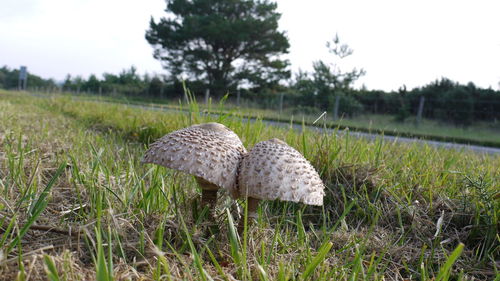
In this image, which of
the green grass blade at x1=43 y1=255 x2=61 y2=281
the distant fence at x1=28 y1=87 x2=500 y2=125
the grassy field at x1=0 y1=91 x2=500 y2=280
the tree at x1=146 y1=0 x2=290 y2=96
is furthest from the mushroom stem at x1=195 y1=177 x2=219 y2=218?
the tree at x1=146 y1=0 x2=290 y2=96

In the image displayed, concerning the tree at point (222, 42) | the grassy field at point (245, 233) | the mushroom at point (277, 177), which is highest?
the tree at point (222, 42)

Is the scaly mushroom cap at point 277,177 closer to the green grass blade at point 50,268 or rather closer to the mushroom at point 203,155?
the mushroom at point 203,155

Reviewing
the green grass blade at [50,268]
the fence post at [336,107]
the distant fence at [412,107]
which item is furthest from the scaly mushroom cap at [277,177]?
the fence post at [336,107]

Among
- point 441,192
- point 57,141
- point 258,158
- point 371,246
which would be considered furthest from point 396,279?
point 57,141

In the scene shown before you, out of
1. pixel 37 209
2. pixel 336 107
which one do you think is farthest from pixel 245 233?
pixel 336 107

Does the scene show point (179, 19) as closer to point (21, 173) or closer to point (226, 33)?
point (226, 33)

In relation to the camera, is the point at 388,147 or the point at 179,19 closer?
the point at 388,147

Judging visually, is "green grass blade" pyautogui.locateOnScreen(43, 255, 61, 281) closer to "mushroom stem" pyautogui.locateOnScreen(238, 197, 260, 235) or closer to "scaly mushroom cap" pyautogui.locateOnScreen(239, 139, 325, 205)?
"scaly mushroom cap" pyautogui.locateOnScreen(239, 139, 325, 205)
